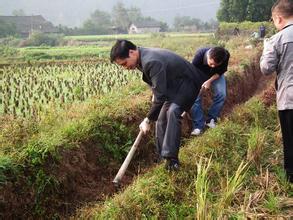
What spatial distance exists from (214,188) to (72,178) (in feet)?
5.09

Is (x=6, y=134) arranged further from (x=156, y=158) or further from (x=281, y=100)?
(x=281, y=100)

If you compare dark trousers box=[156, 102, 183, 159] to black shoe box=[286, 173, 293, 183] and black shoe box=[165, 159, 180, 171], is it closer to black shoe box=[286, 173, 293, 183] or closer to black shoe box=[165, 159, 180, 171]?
black shoe box=[165, 159, 180, 171]

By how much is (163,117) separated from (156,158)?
127cm

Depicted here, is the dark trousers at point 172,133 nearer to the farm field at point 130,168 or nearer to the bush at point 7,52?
the farm field at point 130,168

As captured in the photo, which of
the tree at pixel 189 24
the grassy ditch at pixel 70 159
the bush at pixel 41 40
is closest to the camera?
the grassy ditch at pixel 70 159

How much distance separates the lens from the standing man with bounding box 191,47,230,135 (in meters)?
4.48

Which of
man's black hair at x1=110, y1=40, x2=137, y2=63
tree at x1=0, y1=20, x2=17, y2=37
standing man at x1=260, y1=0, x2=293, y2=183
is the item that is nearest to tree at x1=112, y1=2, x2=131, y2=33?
tree at x1=0, y1=20, x2=17, y2=37

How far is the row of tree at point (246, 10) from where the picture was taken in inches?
950

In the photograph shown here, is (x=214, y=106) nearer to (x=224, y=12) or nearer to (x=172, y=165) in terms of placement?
(x=172, y=165)

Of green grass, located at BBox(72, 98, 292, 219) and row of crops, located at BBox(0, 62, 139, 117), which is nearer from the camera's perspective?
green grass, located at BBox(72, 98, 292, 219)

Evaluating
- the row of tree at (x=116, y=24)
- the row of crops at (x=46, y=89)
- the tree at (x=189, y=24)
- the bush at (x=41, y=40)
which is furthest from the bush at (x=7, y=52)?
the tree at (x=189, y=24)

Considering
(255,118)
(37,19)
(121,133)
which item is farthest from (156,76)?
(37,19)

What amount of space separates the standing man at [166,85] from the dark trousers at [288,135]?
3.21ft

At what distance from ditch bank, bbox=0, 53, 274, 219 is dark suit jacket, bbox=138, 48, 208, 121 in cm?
99
